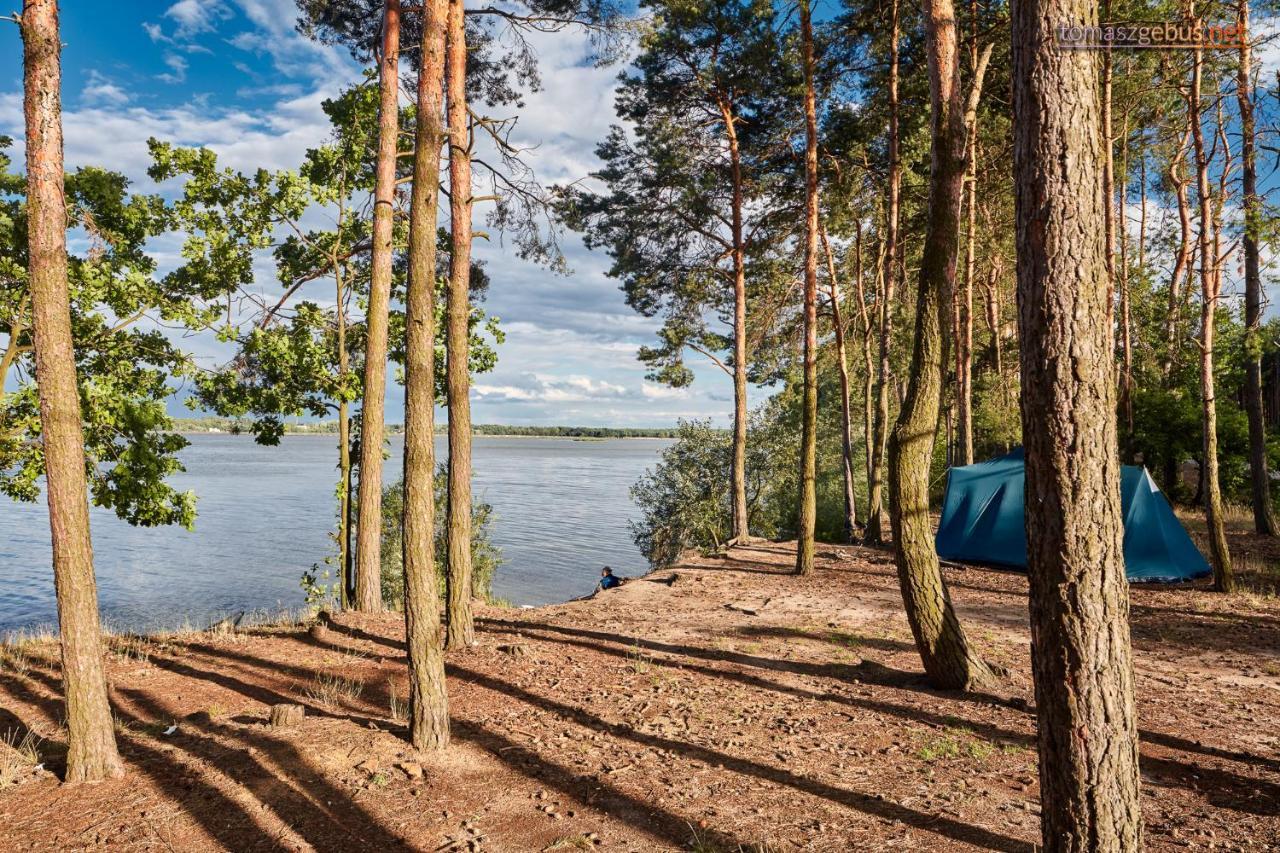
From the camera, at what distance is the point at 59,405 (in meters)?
4.97

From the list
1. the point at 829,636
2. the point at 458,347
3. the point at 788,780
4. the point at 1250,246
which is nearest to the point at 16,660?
the point at 458,347

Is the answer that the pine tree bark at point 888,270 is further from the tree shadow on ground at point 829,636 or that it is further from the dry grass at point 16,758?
the dry grass at point 16,758

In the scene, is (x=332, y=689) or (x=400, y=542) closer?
(x=332, y=689)

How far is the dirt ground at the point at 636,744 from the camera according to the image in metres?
4.23

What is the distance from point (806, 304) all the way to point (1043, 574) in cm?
901

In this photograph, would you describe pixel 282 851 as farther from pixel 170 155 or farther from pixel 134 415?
pixel 170 155

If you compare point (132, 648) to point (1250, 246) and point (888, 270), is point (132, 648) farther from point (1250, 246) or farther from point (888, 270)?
point (1250, 246)

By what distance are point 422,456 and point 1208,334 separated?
1029cm

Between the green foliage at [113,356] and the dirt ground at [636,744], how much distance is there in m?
2.69

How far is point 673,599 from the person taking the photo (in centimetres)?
1129

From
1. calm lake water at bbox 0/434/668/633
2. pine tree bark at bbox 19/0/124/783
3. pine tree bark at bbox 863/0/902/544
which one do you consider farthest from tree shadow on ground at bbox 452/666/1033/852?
calm lake water at bbox 0/434/668/633

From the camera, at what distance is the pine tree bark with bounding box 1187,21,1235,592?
9555 mm

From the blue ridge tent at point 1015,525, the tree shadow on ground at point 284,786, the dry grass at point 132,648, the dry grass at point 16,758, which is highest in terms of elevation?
the blue ridge tent at point 1015,525

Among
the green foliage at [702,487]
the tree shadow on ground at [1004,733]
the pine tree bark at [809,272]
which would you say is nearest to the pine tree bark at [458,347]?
the tree shadow on ground at [1004,733]
